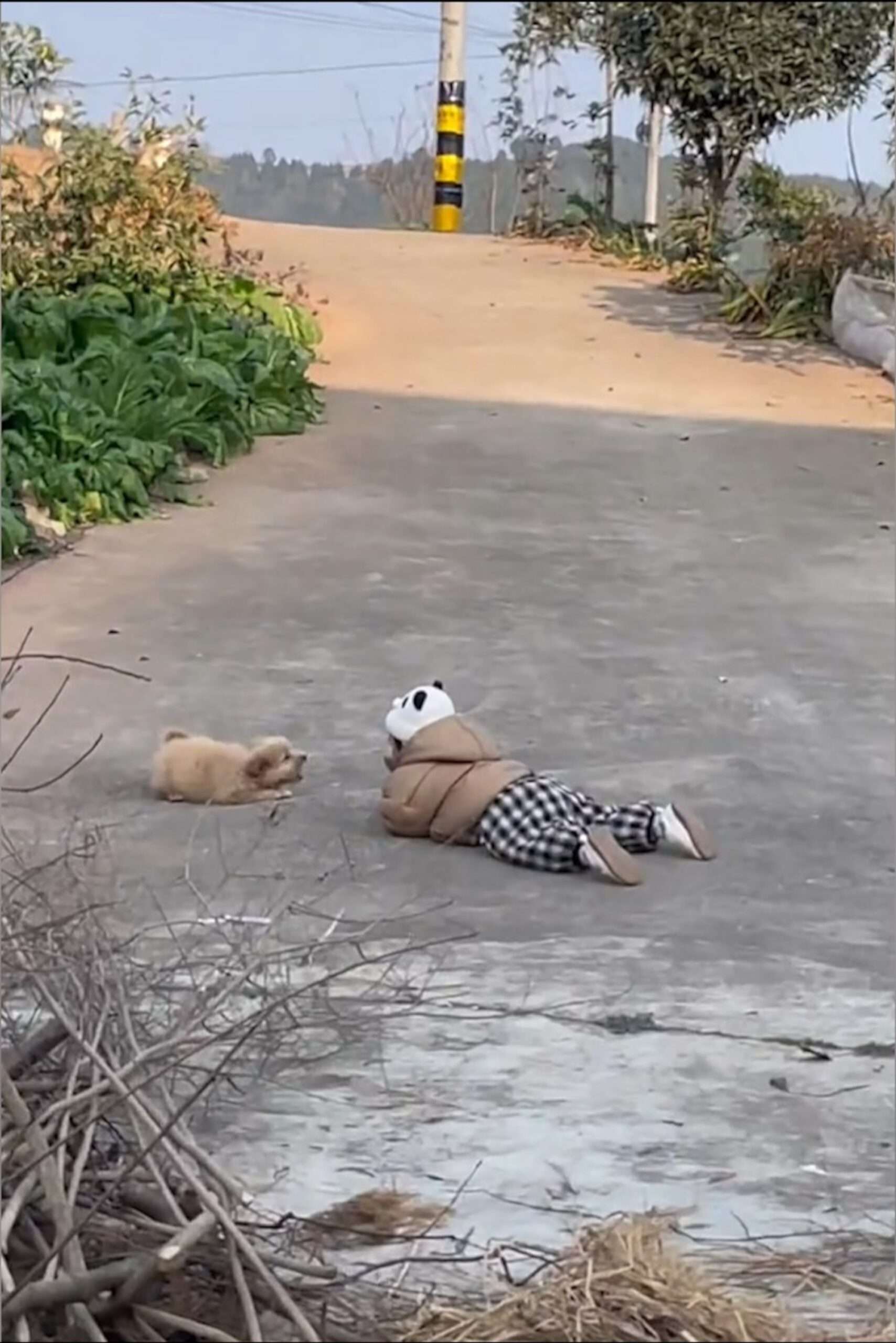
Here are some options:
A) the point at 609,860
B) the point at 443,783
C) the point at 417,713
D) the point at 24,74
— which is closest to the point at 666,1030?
the point at 609,860

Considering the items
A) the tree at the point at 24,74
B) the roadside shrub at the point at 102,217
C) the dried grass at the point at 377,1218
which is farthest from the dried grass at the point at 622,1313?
the roadside shrub at the point at 102,217

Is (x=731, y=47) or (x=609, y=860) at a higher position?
(x=731, y=47)

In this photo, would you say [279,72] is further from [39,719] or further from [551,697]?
[551,697]

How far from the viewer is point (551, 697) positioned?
4113 mm

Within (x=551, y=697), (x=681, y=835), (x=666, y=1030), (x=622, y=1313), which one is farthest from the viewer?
(x=551, y=697)

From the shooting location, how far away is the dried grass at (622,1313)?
165 centimetres

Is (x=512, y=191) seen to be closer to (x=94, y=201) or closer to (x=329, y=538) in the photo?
(x=329, y=538)

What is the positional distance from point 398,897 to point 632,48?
147 centimetres

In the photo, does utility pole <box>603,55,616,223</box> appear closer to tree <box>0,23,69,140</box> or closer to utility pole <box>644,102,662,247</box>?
utility pole <box>644,102,662,247</box>

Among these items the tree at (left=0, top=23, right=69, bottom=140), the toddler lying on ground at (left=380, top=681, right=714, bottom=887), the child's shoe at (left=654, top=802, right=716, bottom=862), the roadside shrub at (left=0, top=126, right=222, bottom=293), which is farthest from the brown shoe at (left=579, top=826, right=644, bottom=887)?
the roadside shrub at (left=0, top=126, right=222, bottom=293)

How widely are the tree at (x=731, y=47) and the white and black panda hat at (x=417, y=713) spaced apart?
135 centimetres

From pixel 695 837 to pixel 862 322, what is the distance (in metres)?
4.77

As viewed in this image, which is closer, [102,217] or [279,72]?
[279,72]

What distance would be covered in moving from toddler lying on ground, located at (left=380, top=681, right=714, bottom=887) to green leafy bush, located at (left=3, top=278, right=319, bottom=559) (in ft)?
7.14
